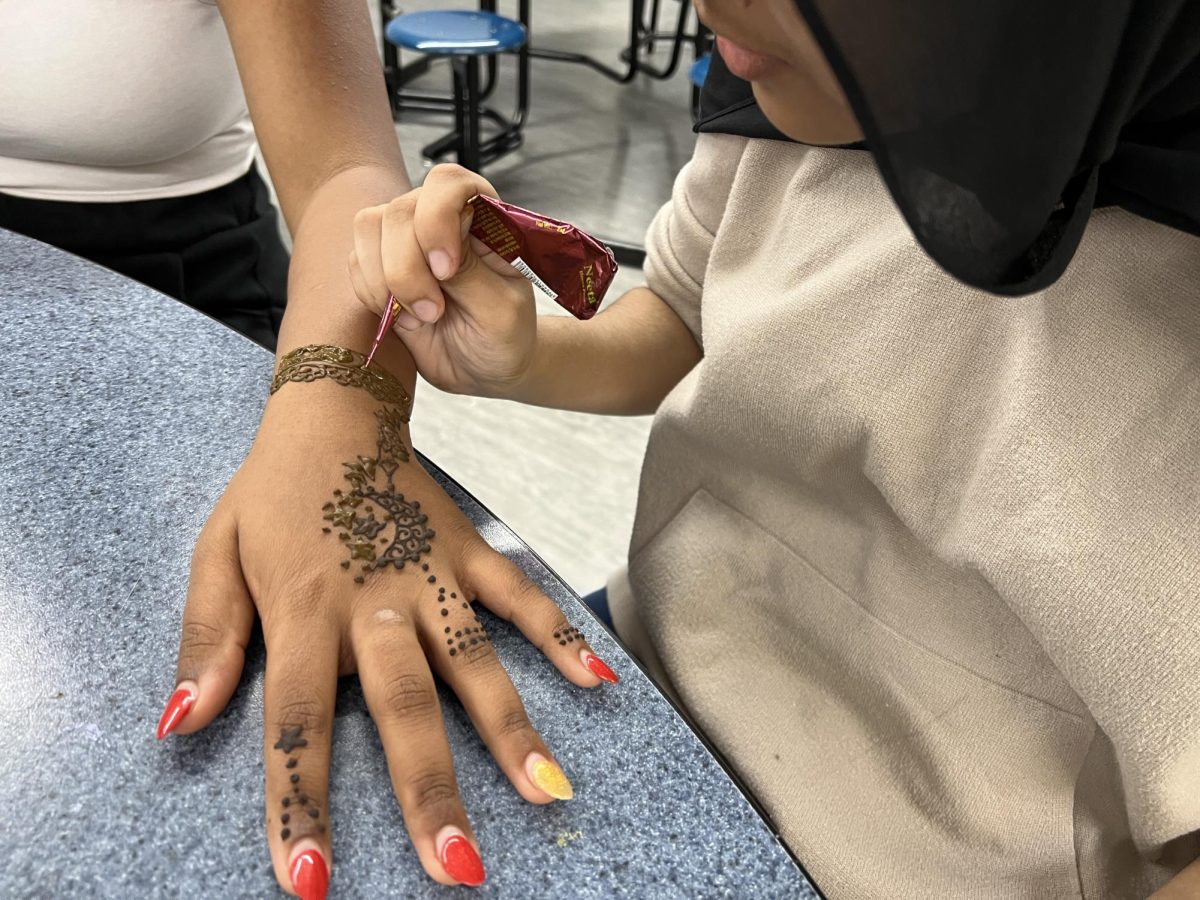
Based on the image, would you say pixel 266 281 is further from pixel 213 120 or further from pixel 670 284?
pixel 670 284

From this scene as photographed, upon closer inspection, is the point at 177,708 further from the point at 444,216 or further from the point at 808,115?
the point at 808,115

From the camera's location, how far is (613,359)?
0.83 meters

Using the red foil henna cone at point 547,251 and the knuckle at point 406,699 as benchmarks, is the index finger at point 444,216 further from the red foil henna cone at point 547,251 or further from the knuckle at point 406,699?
the knuckle at point 406,699

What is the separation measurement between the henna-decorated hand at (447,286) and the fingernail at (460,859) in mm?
318

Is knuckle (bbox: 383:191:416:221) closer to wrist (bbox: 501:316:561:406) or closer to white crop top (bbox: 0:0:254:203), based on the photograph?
wrist (bbox: 501:316:561:406)

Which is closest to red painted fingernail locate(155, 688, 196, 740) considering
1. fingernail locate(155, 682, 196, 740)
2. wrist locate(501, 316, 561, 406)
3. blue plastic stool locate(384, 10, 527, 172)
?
fingernail locate(155, 682, 196, 740)

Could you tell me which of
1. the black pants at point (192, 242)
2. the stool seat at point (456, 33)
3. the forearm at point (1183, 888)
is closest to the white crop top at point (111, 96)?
the black pants at point (192, 242)

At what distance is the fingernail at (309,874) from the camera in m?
0.39

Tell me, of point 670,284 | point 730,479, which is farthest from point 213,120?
point 730,479

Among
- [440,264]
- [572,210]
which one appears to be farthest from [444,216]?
[572,210]

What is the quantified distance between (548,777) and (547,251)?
31 cm

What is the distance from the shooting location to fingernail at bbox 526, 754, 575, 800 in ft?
1.43

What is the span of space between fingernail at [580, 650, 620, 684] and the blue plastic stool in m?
2.47

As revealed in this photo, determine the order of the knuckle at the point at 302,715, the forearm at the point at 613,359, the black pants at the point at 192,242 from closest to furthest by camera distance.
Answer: the knuckle at the point at 302,715 < the forearm at the point at 613,359 < the black pants at the point at 192,242
